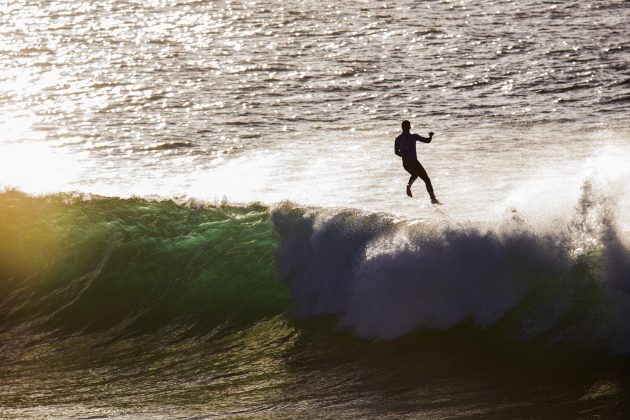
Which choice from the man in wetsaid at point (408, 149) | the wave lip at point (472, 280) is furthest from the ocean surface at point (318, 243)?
the man in wetsaid at point (408, 149)

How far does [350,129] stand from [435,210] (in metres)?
8.55

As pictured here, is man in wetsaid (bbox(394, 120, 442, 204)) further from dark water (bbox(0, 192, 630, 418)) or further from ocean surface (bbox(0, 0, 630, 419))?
dark water (bbox(0, 192, 630, 418))

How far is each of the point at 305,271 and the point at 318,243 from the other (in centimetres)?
46

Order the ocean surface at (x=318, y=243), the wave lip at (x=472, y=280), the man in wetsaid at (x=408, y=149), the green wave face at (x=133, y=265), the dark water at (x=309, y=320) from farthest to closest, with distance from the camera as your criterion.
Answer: the man in wetsaid at (x=408, y=149), the green wave face at (x=133, y=265), the wave lip at (x=472, y=280), the ocean surface at (x=318, y=243), the dark water at (x=309, y=320)

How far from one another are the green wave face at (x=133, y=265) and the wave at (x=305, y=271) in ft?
0.08

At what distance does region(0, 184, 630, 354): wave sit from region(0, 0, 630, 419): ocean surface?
0.03 metres

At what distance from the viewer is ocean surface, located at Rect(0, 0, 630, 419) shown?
14094mm

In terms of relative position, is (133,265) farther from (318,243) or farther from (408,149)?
(408,149)

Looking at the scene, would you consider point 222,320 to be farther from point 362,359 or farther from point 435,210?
point 435,210

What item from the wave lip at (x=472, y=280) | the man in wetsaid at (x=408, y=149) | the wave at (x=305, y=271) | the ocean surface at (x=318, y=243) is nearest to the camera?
the ocean surface at (x=318, y=243)

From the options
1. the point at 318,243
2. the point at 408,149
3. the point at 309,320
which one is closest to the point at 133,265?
the point at 318,243

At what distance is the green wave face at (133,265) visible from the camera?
1706 cm

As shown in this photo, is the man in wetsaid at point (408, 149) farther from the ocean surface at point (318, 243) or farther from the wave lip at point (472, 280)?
the wave lip at point (472, 280)

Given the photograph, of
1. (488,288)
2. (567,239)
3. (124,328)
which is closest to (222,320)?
(124,328)
